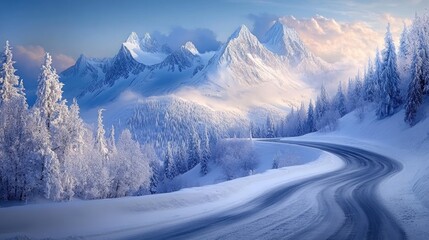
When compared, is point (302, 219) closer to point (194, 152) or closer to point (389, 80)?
point (389, 80)

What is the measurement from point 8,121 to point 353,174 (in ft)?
102

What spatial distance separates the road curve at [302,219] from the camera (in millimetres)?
8242

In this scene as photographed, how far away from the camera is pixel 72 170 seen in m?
36.0

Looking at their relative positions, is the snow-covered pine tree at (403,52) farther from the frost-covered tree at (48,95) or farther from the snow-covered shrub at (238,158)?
the frost-covered tree at (48,95)

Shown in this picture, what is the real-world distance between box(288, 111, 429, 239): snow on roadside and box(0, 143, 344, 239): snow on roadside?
5.64m

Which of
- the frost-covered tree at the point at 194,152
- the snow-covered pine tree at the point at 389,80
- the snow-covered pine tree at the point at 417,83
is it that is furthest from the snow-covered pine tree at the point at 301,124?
the snow-covered pine tree at the point at 417,83

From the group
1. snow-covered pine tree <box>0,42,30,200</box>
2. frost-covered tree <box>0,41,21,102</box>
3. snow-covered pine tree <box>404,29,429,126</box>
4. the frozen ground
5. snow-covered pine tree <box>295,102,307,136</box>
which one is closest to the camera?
the frozen ground

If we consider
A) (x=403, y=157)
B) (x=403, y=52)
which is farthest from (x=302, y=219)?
(x=403, y=52)

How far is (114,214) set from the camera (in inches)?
360

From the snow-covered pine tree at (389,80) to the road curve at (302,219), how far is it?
4304 cm

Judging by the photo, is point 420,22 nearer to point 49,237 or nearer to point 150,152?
point 49,237

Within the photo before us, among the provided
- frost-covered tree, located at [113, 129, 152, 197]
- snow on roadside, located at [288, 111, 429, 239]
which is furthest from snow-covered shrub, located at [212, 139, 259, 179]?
frost-covered tree, located at [113, 129, 152, 197]

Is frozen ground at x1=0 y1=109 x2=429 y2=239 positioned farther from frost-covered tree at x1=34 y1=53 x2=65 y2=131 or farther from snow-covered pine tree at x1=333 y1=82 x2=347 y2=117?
snow-covered pine tree at x1=333 y1=82 x2=347 y2=117

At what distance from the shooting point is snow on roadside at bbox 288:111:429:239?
1044 cm
